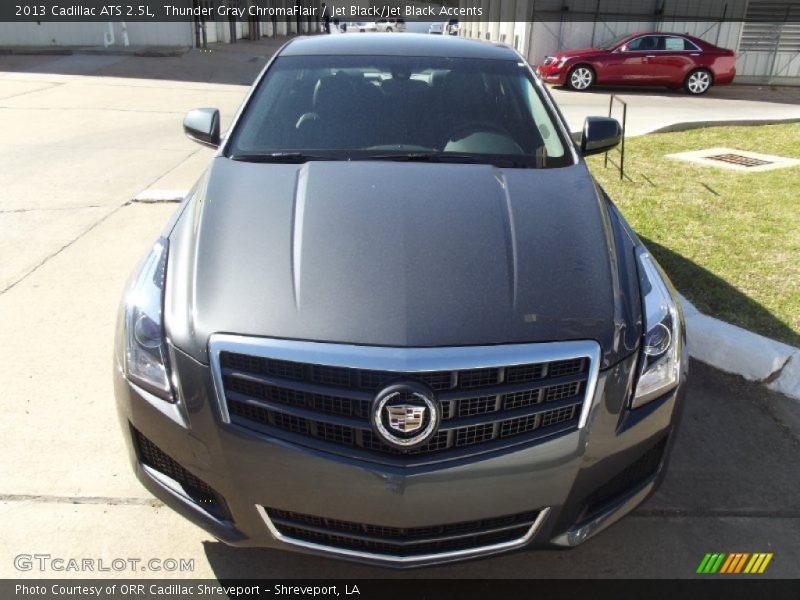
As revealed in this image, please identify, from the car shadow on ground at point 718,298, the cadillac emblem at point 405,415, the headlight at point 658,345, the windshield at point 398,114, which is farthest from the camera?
the car shadow on ground at point 718,298

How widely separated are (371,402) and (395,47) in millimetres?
2651

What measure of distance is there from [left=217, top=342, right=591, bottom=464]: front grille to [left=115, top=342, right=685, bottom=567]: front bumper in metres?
0.04

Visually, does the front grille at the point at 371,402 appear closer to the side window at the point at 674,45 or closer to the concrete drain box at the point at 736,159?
the concrete drain box at the point at 736,159

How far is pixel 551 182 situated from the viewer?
2992 millimetres

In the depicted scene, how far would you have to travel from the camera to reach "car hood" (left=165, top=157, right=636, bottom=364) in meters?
2.14

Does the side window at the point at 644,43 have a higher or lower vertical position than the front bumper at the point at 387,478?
higher

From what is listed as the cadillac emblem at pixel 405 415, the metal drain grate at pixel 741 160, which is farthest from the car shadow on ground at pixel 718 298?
the metal drain grate at pixel 741 160

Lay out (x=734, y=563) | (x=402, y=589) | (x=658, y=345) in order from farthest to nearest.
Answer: (x=734, y=563) → (x=402, y=589) → (x=658, y=345)

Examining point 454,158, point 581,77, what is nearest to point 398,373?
point 454,158

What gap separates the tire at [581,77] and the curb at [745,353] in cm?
1482

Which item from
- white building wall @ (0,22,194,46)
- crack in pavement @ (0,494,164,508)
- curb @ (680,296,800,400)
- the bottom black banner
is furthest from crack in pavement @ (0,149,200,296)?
white building wall @ (0,22,194,46)

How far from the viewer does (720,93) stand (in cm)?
1856

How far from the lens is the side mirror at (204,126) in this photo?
3908mm

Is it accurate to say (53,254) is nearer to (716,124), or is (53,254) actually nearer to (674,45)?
(716,124)
